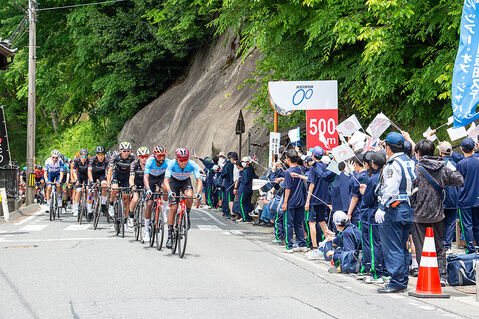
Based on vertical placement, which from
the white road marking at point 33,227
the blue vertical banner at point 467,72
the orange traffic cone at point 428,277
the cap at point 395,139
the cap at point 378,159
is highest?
the blue vertical banner at point 467,72

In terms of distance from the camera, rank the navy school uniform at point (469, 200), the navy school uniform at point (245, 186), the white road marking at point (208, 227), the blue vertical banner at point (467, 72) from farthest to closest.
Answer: the navy school uniform at point (245, 186), the white road marking at point (208, 227), the navy school uniform at point (469, 200), the blue vertical banner at point (467, 72)

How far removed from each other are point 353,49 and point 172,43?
21084 millimetres

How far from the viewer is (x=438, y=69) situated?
16.0 m

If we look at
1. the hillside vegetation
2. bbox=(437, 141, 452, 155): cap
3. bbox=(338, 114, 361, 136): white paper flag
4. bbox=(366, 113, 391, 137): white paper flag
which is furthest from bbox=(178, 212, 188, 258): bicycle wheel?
the hillside vegetation

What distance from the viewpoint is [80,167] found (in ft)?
69.9

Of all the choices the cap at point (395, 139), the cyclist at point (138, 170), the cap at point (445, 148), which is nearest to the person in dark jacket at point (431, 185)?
the cap at point (395, 139)

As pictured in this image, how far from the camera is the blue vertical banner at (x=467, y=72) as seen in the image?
33.0 feet

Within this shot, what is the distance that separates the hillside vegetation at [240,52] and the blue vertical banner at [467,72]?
14.5ft

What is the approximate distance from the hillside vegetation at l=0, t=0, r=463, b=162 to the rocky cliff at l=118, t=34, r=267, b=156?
1.07m

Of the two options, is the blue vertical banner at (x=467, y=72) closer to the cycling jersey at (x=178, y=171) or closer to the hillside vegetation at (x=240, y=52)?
the hillside vegetation at (x=240, y=52)

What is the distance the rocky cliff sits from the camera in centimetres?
3556

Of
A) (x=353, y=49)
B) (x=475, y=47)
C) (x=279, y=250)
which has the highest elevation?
(x=353, y=49)

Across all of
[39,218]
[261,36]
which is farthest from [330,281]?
[39,218]

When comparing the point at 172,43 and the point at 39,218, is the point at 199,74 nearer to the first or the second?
the point at 172,43
